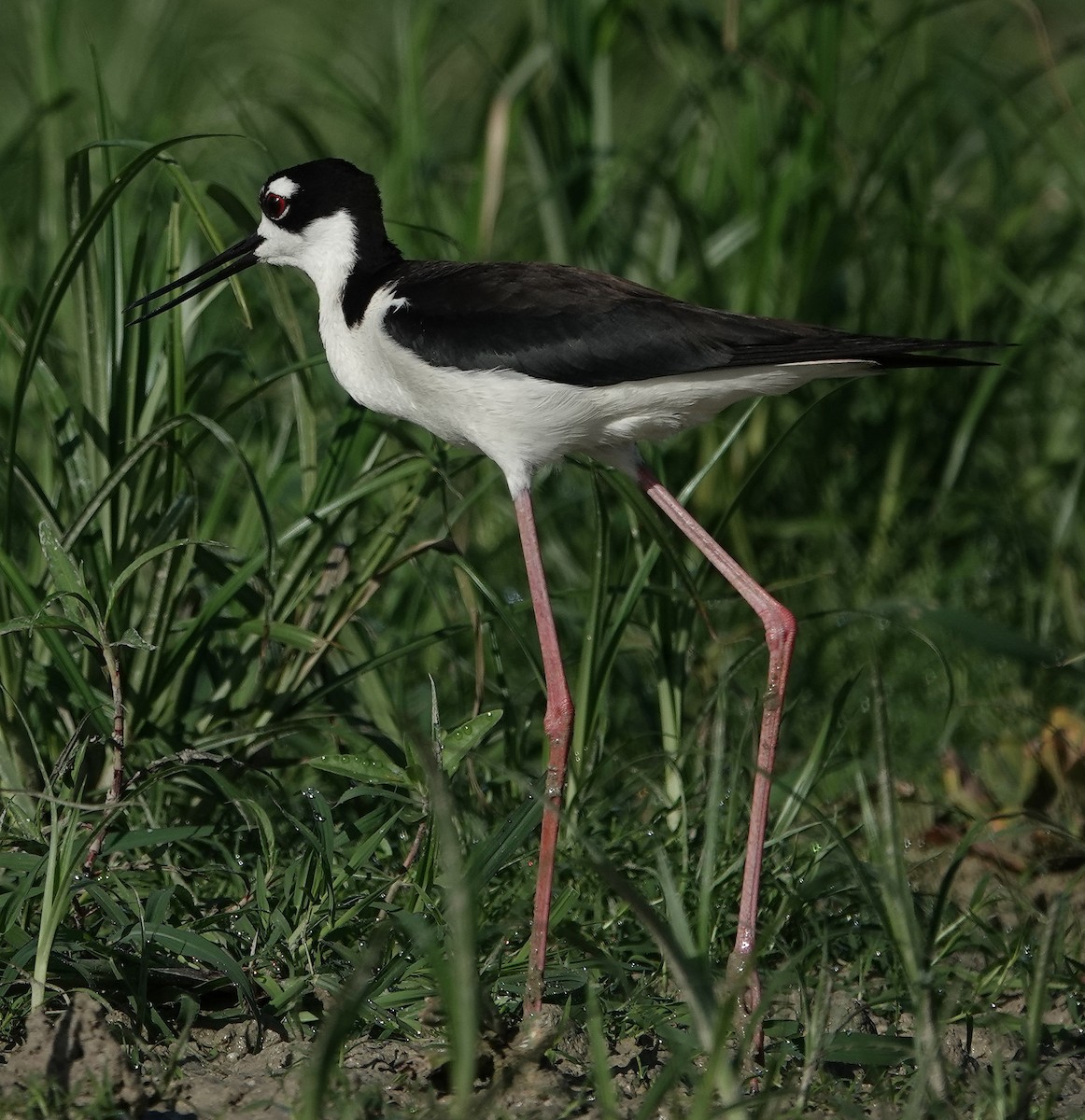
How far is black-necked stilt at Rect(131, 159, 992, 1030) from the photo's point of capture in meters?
2.97

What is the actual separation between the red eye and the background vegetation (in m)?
0.07

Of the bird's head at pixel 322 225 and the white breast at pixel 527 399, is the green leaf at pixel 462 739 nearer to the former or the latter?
the white breast at pixel 527 399

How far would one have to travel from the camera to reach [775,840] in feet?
9.82

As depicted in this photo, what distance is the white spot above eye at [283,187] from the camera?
3.35 m

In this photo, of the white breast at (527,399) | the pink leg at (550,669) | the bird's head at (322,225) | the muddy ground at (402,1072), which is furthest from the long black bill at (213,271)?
the muddy ground at (402,1072)

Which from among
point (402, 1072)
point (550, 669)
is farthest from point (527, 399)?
point (402, 1072)

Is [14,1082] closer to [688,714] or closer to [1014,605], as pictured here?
[688,714]

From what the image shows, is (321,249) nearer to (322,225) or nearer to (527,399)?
(322,225)

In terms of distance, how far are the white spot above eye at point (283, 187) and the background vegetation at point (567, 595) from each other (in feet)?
0.27

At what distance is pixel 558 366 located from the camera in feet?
9.91

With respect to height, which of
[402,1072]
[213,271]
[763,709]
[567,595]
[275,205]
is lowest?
[402,1072]

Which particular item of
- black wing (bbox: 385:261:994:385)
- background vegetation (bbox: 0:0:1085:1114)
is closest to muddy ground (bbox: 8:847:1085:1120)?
background vegetation (bbox: 0:0:1085:1114)

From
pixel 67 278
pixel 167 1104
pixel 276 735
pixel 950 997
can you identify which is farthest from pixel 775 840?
pixel 67 278

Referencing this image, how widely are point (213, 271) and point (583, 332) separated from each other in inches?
34.5
